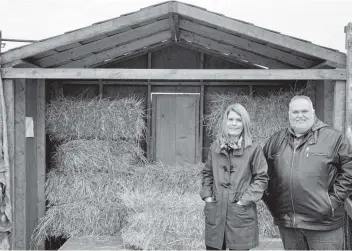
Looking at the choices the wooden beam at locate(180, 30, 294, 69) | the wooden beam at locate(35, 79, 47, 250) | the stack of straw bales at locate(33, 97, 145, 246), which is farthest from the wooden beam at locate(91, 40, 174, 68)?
the wooden beam at locate(35, 79, 47, 250)

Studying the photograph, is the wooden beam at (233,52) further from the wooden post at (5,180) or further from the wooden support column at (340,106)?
the wooden post at (5,180)

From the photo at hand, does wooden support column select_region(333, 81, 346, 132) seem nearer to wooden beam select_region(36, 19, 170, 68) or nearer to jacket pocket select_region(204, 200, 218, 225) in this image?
jacket pocket select_region(204, 200, 218, 225)

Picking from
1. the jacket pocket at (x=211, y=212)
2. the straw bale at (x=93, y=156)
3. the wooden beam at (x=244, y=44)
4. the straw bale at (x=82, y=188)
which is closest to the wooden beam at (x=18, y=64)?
the straw bale at (x=93, y=156)

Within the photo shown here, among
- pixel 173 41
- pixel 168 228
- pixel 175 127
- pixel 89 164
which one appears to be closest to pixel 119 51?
pixel 173 41

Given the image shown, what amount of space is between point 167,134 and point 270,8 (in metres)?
12.9

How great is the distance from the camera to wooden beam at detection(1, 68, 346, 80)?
4727mm

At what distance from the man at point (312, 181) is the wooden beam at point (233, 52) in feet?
9.74

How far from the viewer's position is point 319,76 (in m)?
4.72

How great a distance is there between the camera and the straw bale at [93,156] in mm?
6121

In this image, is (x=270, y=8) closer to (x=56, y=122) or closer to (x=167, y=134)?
(x=167, y=134)

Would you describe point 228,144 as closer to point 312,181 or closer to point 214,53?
point 312,181

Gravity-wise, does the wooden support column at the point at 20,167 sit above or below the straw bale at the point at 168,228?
above

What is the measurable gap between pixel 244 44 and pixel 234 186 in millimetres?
2900

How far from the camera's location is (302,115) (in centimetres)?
338
